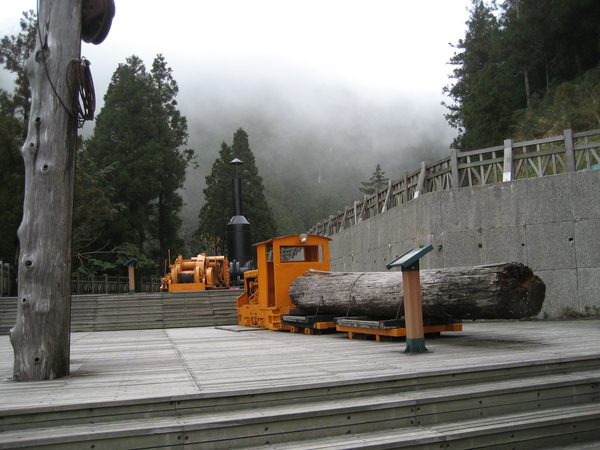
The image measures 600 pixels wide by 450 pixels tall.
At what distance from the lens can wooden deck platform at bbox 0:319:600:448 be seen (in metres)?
4.12

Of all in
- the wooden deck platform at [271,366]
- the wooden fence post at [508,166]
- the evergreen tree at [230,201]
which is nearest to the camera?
the wooden deck platform at [271,366]

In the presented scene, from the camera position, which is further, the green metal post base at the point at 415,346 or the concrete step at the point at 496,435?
the green metal post base at the point at 415,346

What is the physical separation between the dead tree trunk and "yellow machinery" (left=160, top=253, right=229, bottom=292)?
17.3m

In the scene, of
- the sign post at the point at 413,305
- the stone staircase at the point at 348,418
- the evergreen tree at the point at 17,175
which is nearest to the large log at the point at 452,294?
the sign post at the point at 413,305

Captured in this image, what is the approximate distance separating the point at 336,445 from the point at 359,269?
1387 cm

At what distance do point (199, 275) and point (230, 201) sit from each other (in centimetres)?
2108

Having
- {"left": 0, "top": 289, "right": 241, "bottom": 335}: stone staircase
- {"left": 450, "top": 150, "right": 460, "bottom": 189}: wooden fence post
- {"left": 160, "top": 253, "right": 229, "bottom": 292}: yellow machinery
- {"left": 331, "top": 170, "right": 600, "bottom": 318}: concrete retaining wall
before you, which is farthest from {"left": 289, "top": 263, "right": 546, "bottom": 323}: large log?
{"left": 160, "top": 253, "right": 229, "bottom": 292}: yellow machinery

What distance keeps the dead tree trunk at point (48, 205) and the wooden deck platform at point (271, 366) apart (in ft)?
1.20

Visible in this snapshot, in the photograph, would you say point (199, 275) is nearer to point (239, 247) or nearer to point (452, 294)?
point (239, 247)

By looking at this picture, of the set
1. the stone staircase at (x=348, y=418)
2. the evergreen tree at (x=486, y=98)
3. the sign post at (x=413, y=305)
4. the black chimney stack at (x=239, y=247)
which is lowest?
the stone staircase at (x=348, y=418)

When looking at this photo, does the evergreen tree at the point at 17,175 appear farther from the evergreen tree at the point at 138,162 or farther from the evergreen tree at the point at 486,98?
the evergreen tree at the point at 486,98

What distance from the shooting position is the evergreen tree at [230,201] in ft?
138

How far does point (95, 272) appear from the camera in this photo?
33000 millimetres

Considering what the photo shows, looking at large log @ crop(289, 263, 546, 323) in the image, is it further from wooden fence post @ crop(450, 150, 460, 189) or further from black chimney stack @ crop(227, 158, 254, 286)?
black chimney stack @ crop(227, 158, 254, 286)
